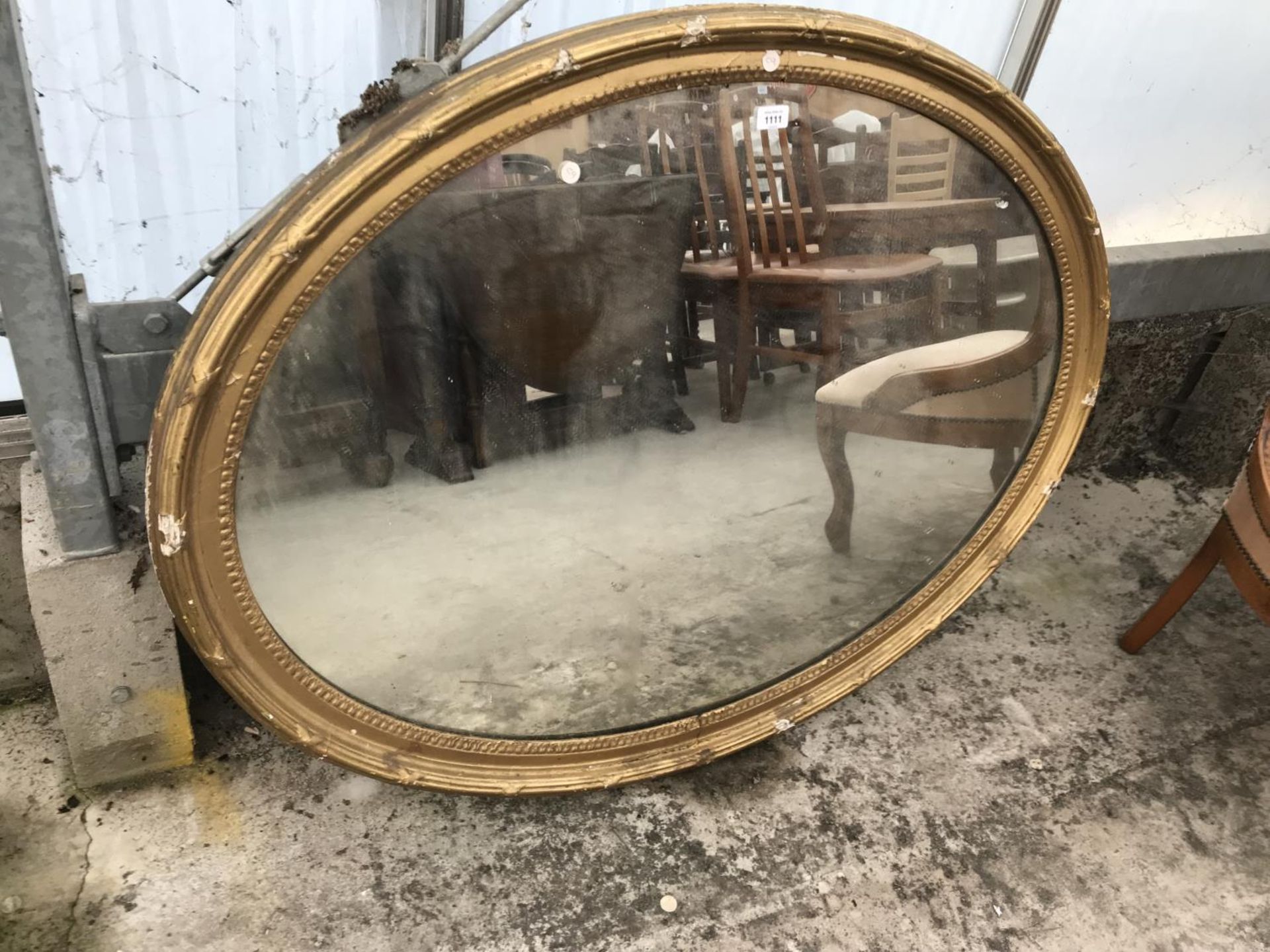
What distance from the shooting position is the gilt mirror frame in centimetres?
85

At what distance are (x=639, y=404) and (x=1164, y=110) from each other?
216 cm

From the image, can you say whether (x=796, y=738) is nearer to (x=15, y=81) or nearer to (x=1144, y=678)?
(x=1144, y=678)

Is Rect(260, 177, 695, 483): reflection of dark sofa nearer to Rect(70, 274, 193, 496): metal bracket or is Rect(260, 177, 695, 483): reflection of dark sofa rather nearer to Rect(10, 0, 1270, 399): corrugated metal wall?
Rect(70, 274, 193, 496): metal bracket

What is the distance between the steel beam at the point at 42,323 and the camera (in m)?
0.98

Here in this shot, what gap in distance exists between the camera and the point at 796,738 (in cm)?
161

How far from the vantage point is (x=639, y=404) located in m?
1.14

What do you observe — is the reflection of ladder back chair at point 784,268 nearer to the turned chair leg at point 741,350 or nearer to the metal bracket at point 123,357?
the turned chair leg at point 741,350

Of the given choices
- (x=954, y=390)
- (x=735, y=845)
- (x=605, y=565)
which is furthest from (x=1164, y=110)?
(x=735, y=845)

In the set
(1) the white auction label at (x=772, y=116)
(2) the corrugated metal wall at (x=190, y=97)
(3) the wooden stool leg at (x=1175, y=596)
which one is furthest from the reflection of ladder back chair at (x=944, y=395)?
(2) the corrugated metal wall at (x=190, y=97)

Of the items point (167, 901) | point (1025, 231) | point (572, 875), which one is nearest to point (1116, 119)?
point (1025, 231)

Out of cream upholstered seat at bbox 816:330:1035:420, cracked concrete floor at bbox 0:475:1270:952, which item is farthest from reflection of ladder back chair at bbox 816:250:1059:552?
cracked concrete floor at bbox 0:475:1270:952

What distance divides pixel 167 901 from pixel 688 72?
1.35 meters

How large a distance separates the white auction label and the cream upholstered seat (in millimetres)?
387

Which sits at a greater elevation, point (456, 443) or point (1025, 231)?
point (1025, 231)
